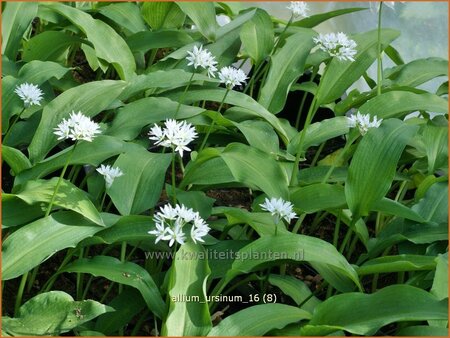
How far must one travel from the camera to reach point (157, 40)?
98.7 inches

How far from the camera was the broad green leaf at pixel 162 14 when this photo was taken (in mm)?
2621

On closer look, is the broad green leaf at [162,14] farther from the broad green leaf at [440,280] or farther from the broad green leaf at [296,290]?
the broad green leaf at [440,280]

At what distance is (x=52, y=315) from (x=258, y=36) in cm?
124

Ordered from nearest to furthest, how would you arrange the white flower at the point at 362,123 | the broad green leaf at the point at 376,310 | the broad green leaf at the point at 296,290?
the broad green leaf at the point at 376,310, the broad green leaf at the point at 296,290, the white flower at the point at 362,123

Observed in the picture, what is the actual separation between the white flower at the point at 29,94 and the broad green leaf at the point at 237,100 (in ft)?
1.25

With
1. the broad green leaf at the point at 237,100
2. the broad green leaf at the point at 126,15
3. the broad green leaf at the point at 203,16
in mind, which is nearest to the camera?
the broad green leaf at the point at 237,100

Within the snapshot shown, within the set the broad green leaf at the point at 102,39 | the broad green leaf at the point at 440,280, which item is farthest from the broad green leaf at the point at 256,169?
the broad green leaf at the point at 102,39

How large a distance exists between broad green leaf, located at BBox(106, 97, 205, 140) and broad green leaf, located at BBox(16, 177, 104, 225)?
0.31 meters

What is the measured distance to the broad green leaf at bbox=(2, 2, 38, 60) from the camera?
2383 millimetres

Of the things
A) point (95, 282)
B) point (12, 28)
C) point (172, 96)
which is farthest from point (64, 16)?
point (95, 282)

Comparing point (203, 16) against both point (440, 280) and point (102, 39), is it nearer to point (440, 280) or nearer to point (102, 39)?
point (102, 39)

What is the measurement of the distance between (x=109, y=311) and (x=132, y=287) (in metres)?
0.11

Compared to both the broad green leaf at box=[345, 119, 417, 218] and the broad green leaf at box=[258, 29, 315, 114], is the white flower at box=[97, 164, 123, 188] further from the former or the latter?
the broad green leaf at box=[258, 29, 315, 114]

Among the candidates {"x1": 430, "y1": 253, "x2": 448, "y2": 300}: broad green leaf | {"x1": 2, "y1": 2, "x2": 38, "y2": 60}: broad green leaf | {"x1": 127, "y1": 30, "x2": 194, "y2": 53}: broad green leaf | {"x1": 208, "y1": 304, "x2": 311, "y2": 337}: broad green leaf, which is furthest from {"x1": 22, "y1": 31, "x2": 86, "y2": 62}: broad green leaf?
{"x1": 430, "y1": 253, "x2": 448, "y2": 300}: broad green leaf
